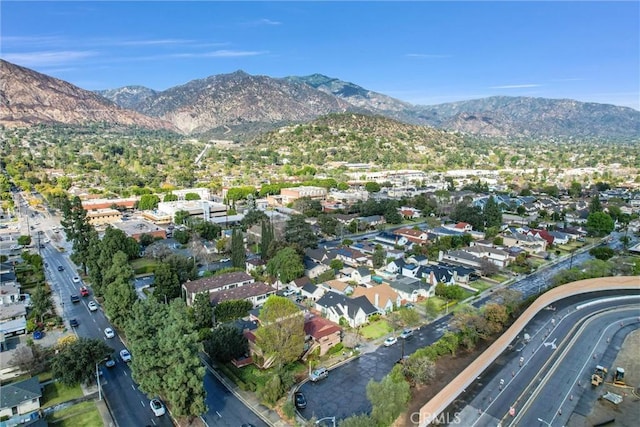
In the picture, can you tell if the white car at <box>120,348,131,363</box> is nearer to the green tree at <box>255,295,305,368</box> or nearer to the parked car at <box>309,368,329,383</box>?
the green tree at <box>255,295,305,368</box>

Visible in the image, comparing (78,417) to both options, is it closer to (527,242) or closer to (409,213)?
(527,242)

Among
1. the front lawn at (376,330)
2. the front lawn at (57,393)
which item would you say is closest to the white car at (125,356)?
the front lawn at (57,393)

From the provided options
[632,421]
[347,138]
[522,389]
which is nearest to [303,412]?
[522,389]

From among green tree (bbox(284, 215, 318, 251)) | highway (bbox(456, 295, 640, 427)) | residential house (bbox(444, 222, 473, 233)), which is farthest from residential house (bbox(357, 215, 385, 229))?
highway (bbox(456, 295, 640, 427))

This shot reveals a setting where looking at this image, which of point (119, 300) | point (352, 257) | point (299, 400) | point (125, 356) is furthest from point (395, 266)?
point (125, 356)

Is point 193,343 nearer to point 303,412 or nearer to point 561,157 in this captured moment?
point 303,412
